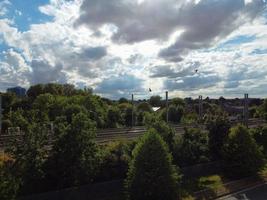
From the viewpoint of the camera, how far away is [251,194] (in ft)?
104

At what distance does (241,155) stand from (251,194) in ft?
18.2

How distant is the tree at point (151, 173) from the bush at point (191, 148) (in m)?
9.36

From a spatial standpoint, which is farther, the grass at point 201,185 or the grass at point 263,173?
the grass at point 263,173

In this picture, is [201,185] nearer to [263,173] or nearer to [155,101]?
[263,173]

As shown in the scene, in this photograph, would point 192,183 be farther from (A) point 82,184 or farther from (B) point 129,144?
(A) point 82,184

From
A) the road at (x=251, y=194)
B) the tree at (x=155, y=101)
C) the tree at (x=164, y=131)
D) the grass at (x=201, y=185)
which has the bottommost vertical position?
the road at (x=251, y=194)

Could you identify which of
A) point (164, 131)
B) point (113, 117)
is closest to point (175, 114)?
point (113, 117)

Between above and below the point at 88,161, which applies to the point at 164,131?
above

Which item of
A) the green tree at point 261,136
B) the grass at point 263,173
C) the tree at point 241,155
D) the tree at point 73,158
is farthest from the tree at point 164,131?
the green tree at point 261,136

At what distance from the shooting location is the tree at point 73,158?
26688mm

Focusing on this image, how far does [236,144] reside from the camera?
124 feet

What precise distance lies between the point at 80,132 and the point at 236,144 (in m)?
16.4

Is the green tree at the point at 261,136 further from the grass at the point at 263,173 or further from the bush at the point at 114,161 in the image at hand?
the bush at the point at 114,161

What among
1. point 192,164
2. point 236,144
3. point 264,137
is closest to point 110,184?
point 192,164
